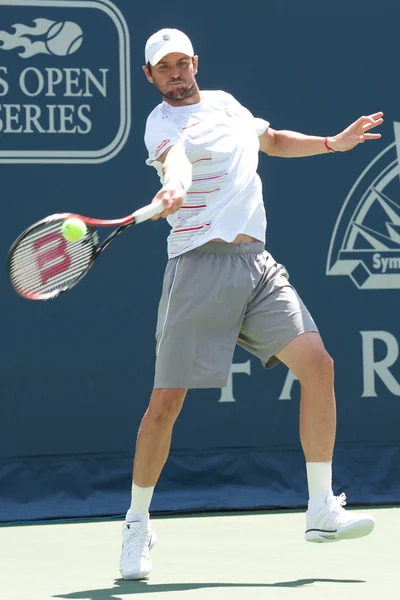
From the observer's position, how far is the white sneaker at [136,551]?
11.8 feet

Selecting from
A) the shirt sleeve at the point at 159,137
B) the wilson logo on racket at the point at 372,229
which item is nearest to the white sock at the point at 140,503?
the shirt sleeve at the point at 159,137

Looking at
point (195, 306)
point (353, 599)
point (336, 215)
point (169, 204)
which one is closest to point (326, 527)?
point (353, 599)

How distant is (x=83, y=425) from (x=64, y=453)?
4.8 inches

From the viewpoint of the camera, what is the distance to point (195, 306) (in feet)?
12.3

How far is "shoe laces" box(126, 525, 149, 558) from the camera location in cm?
363

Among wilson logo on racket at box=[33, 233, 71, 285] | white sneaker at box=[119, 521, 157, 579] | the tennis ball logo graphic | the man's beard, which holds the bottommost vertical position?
white sneaker at box=[119, 521, 157, 579]

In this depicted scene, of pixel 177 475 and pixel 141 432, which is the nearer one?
pixel 141 432

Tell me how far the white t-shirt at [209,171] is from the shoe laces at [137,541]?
77 cm

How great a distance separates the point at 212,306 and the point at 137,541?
673 millimetres

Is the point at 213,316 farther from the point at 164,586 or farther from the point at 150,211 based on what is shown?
the point at 164,586

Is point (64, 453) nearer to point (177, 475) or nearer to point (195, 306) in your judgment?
point (177, 475)

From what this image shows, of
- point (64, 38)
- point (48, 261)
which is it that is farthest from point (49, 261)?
point (64, 38)

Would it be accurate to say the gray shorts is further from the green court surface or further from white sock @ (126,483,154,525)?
the green court surface

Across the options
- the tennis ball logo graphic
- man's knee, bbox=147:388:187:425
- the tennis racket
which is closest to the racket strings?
the tennis racket
